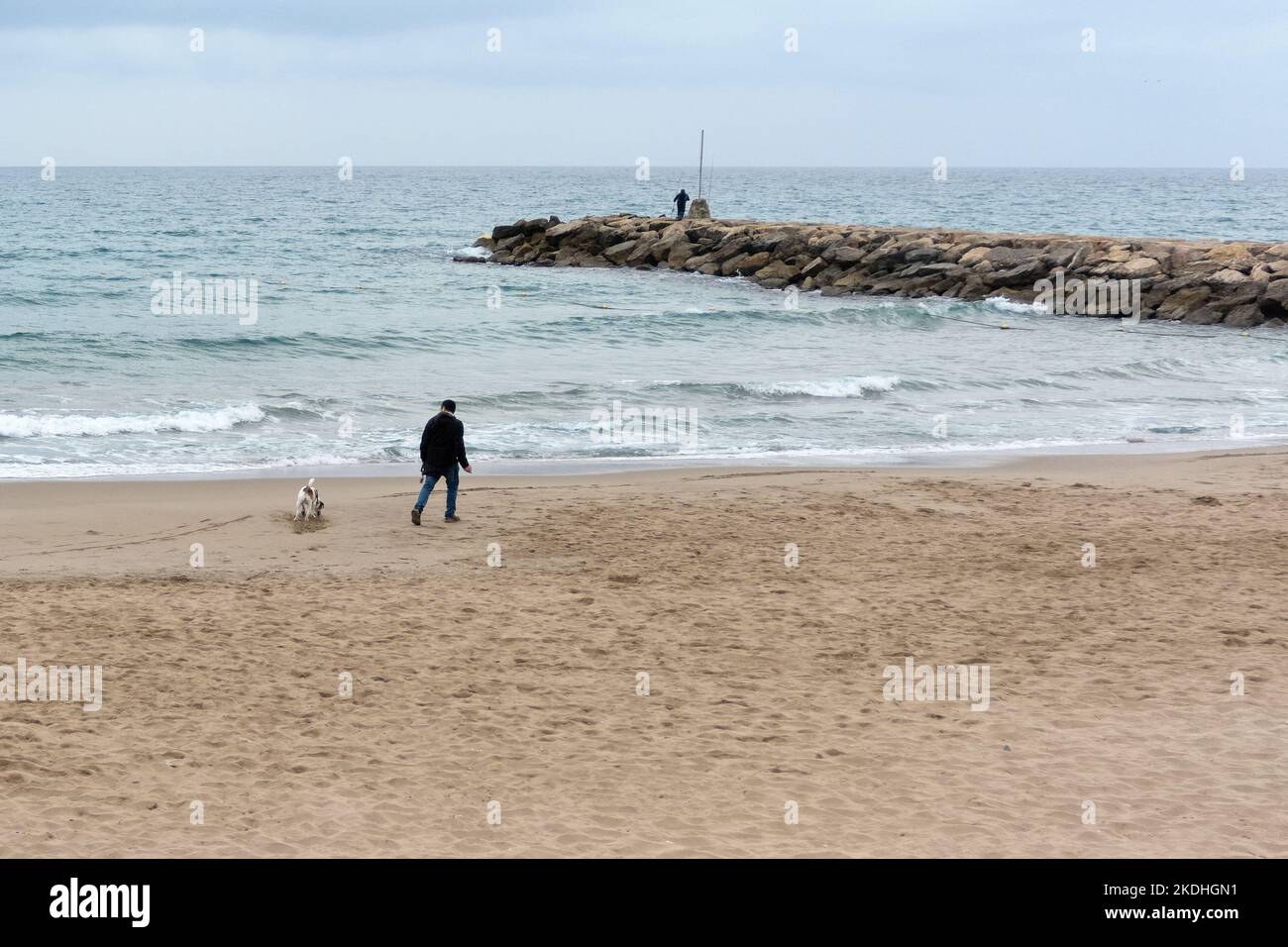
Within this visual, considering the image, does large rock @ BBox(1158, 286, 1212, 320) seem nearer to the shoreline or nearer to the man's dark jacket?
the shoreline

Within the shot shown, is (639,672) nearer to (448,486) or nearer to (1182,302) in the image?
(448,486)

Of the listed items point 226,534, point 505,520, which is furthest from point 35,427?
point 505,520

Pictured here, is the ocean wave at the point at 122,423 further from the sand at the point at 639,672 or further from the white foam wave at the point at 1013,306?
the white foam wave at the point at 1013,306

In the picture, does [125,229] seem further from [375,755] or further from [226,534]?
[375,755]

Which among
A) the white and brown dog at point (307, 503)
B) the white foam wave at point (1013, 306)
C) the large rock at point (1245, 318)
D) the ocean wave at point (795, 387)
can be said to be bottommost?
the white and brown dog at point (307, 503)

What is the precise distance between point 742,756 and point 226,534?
6.77 metres

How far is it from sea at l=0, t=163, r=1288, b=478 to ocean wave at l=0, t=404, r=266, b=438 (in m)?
0.05

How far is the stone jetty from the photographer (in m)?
34.0

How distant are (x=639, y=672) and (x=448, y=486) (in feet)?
15.9

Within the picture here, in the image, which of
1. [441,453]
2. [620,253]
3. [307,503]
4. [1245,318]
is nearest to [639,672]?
[441,453]

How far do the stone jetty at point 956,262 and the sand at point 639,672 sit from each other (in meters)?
22.4

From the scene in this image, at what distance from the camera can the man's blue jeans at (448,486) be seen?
1263cm

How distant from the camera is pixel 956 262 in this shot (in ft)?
132

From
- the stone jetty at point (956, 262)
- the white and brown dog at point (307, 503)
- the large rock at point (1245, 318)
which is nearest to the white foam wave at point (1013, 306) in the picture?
the stone jetty at point (956, 262)
